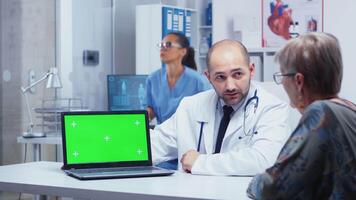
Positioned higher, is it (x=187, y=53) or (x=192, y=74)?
(x=187, y=53)

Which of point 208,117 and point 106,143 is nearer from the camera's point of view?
point 106,143

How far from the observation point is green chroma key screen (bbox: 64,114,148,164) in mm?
2289

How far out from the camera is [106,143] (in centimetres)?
231

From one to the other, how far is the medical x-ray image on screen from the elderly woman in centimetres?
409

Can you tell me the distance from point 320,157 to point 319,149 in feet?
0.06

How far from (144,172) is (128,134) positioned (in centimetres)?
18

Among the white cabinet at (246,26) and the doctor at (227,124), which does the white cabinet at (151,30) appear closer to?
the white cabinet at (246,26)

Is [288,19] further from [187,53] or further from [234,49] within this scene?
[234,49]

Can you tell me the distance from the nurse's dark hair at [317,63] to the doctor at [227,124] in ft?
2.40

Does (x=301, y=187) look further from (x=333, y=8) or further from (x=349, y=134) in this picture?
(x=333, y=8)

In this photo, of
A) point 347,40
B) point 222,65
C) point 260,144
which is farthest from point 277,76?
point 347,40

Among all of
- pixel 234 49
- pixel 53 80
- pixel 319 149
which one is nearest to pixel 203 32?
pixel 53 80

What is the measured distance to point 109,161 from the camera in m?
2.31

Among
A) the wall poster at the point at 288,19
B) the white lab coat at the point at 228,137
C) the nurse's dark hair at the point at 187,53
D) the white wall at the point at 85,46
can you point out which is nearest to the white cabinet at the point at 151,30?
the white wall at the point at 85,46
